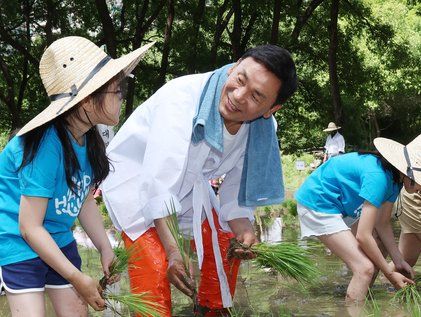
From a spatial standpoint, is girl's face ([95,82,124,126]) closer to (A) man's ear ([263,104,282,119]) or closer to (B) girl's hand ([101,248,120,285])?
(B) girl's hand ([101,248,120,285])

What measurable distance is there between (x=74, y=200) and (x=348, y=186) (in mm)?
Result: 2227

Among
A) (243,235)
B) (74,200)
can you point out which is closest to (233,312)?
(243,235)

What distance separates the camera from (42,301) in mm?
3043

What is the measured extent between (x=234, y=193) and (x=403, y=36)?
26.6 metres

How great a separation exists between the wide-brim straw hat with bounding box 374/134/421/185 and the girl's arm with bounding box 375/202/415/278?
325 mm

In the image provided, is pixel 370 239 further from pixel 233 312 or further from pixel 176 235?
pixel 176 235

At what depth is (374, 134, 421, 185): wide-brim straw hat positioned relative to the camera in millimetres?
4363

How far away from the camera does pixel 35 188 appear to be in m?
2.84

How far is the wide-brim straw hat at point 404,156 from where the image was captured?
4363mm

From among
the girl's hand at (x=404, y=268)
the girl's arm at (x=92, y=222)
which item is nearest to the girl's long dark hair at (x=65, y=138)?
the girl's arm at (x=92, y=222)

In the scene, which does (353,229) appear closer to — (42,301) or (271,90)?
(271,90)

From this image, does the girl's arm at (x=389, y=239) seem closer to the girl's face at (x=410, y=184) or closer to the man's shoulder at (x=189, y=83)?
the girl's face at (x=410, y=184)

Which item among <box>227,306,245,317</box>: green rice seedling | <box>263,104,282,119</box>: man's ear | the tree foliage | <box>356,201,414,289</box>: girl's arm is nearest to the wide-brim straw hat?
<box>356,201,414,289</box>: girl's arm

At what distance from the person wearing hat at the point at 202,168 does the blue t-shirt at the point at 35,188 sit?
40 cm
